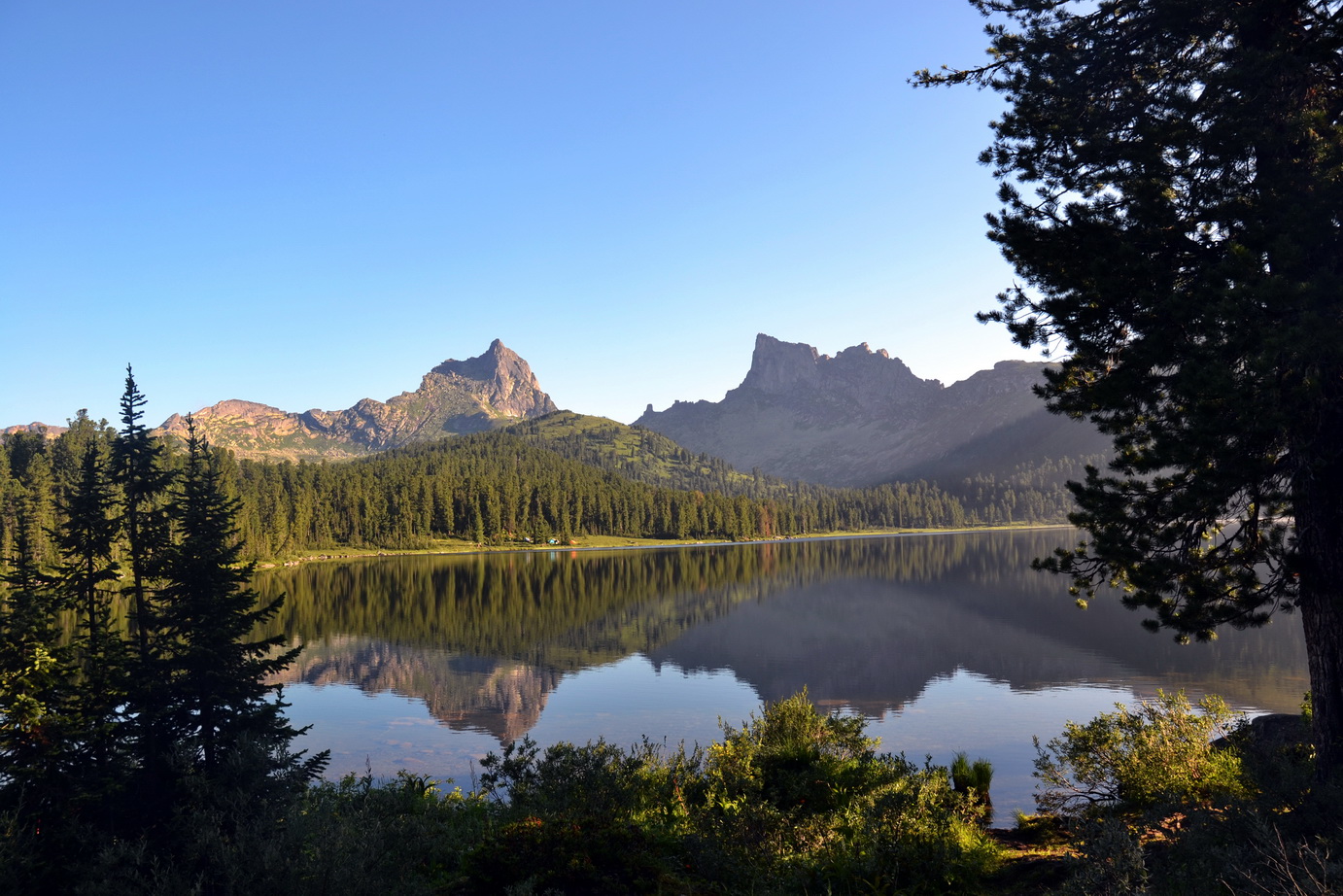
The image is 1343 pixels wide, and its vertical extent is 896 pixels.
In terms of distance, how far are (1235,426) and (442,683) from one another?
4551cm

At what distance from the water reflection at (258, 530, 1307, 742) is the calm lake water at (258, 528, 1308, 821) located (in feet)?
0.90

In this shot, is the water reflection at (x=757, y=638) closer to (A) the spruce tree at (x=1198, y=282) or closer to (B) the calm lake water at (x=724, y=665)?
(B) the calm lake water at (x=724, y=665)

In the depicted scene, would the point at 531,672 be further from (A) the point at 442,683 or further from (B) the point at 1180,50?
(B) the point at 1180,50

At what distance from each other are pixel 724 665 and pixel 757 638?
11073mm

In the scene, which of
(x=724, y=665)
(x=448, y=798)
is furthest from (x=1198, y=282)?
(x=724, y=665)

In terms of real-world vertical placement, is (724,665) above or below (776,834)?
below

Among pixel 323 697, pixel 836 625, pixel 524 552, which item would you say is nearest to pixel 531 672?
pixel 323 697

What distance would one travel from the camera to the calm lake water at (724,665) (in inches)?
1352

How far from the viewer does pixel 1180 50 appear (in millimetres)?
14758

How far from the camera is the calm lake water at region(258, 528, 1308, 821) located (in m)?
34.3

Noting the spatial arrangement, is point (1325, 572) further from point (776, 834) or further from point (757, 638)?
point (757, 638)

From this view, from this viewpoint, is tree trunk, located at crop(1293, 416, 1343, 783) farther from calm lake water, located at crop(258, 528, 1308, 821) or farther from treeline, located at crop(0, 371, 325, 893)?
treeline, located at crop(0, 371, 325, 893)

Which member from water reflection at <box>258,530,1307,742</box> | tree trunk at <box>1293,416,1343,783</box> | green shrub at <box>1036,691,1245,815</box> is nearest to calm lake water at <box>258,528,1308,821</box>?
water reflection at <box>258,530,1307,742</box>

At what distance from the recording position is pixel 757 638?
62.9m
